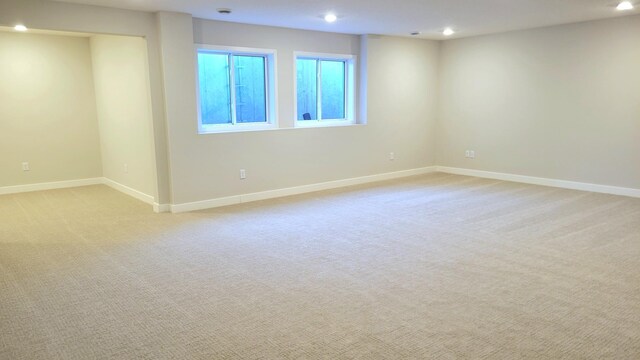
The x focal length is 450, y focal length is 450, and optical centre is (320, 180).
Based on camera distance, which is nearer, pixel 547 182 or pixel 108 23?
pixel 108 23

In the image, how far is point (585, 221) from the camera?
16.1 ft

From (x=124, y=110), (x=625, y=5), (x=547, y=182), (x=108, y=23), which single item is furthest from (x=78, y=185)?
(x=625, y=5)

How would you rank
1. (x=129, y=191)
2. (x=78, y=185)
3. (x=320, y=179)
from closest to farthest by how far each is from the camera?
(x=129, y=191)
(x=320, y=179)
(x=78, y=185)

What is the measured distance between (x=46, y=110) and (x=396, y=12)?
17.7 ft

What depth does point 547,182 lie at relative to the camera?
687 cm

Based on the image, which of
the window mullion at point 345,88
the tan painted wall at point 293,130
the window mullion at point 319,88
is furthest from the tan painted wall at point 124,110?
the window mullion at point 345,88

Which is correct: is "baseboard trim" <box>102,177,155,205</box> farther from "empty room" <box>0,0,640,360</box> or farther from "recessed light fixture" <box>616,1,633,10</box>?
"recessed light fixture" <box>616,1,633,10</box>

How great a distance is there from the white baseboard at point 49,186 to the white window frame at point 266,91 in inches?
107

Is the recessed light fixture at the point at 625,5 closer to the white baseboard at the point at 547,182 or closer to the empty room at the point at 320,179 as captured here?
the empty room at the point at 320,179

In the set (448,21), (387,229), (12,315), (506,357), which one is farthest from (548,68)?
(12,315)

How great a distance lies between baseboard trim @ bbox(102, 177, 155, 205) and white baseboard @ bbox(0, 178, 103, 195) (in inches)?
7.5

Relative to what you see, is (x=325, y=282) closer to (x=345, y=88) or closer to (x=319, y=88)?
(x=319, y=88)

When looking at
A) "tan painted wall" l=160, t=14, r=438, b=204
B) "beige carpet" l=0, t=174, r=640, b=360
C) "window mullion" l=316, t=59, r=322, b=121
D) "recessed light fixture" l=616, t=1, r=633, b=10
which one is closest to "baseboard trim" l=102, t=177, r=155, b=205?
"beige carpet" l=0, t=174, r=640, b=360

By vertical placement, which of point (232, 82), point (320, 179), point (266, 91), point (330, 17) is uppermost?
point (330, 17)
